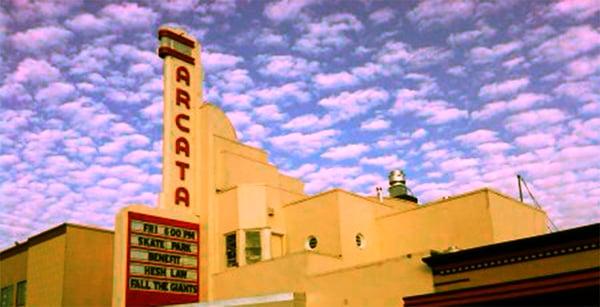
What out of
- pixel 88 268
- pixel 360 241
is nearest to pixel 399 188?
pixel 360 241

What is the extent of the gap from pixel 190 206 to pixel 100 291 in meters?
5.17

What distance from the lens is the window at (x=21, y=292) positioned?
1163 inches

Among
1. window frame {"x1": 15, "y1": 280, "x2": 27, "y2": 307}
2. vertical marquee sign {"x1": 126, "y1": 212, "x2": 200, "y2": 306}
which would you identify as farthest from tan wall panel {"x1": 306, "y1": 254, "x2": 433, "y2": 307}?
window frame {"x1": 15, "y1": 280, "x2": 27, "y2": 307}

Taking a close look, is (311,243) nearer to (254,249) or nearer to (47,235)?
(254,249)

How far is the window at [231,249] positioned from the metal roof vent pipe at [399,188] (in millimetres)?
11021

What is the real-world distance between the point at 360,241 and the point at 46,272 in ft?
44.4

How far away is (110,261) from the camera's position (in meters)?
27.9

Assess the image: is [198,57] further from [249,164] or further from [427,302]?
[427,302]

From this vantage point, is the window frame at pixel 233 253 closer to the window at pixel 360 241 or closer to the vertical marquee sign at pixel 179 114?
A: the vertical marquee sign at pixel 179 114

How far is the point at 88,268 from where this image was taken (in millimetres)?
27109

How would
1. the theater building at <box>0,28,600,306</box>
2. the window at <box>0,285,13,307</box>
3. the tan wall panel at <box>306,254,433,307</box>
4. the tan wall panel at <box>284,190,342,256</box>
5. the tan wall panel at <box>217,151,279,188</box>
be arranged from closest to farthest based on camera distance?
the tan wall panel at <box>306,254,433,307</box> → the theater building at <box>0,28,600,306</box> → the tan wall panel at <box>284,190,342,256</box> → the tan wall panel at <box>217,151,279,188</box> → the window at <box>0,285,13,307</box>

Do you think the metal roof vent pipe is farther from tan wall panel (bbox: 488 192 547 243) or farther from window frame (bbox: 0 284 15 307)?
window frame (bbox: 0 284 15 307)

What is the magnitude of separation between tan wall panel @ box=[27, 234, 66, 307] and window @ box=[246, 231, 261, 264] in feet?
25.1

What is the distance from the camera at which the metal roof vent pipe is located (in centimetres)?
3453
